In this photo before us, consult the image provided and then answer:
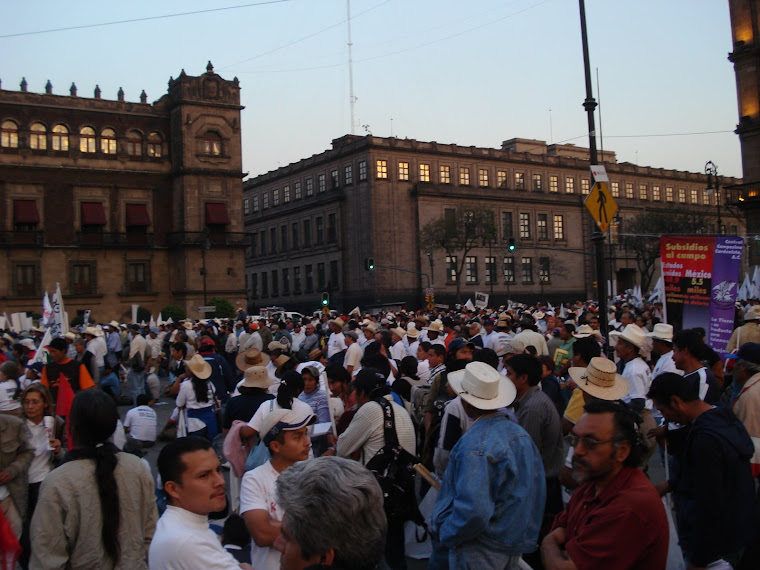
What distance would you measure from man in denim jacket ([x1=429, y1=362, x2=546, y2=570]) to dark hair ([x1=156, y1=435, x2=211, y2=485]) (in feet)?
4.94

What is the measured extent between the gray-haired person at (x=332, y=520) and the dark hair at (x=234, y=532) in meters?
1.42

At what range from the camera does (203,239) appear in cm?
5197

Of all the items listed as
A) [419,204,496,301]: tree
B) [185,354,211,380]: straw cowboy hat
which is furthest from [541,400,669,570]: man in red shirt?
[419,204,496,301]: tree

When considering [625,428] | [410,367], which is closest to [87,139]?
[410,367]

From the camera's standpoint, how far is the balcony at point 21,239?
49.2 m

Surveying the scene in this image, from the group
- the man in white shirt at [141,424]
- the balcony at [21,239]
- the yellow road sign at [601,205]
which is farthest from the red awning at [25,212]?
the yellow road sign at [601,205]

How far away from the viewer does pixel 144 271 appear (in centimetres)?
5284

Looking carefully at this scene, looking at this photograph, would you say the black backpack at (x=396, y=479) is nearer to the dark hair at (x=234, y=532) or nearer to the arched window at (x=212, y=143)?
the dark hair at (x=234, y=532)

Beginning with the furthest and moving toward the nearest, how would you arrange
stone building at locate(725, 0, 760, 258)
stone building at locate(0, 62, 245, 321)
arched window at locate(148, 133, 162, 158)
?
arched window at locate(148, 133, 162, 158) → stone building at locate(0, 62, 245, 321) → stone building at locate(725, 0, 760, 258)

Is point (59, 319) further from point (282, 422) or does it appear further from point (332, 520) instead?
point (332, 520)

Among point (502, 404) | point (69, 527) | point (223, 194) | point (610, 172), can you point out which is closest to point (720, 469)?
point (502, 404)

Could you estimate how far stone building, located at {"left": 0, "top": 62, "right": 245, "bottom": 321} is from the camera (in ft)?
164

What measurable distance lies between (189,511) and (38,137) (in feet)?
174

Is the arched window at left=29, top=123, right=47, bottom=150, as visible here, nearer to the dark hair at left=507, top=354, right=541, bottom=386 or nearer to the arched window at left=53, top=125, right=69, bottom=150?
the arched window at left=53, top=125, right=69, bottom=150
